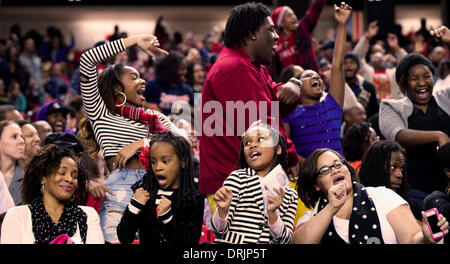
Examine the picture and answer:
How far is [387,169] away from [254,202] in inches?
47.7

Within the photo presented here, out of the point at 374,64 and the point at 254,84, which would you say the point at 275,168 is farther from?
the point at 374,64

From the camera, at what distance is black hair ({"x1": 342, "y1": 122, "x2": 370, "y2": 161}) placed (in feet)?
18.1

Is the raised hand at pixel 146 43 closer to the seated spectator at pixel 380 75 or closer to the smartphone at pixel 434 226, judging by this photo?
the smartphone at pixel 434 226

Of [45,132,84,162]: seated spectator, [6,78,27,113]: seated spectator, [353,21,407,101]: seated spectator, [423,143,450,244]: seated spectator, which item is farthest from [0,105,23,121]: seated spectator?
[353,21,407,101]: seated spectator

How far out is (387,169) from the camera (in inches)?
177

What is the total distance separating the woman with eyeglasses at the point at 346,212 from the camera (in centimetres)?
353

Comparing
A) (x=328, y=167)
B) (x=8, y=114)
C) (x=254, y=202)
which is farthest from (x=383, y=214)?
(x=8, y=114)

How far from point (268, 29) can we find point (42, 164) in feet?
A: 5.19

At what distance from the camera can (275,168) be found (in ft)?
12.7

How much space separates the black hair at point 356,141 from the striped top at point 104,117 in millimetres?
1762

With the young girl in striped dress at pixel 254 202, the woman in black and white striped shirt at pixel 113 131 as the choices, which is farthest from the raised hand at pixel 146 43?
the young girl in striped dress at pixel 254 202

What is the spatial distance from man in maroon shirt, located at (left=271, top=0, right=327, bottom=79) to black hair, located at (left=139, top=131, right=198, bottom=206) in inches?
108
